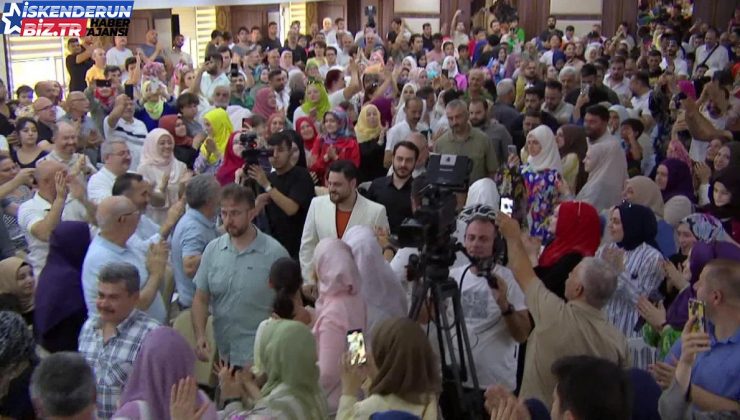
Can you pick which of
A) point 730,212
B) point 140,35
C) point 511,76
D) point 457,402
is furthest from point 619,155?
point 140,35

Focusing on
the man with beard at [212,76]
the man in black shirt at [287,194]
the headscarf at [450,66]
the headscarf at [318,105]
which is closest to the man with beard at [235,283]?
the man in black shirt at [287,194]

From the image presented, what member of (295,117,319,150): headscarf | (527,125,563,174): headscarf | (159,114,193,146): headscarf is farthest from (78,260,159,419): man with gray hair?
(295,117,319,150): headscarf

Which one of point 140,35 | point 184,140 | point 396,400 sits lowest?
point 396,400

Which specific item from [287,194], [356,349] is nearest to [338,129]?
[287,194]

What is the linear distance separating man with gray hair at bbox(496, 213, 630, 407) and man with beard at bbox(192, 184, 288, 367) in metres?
1.30

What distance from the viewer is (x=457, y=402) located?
3.54 m

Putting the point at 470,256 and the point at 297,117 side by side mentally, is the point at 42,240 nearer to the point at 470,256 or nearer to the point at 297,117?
the point at 470,256

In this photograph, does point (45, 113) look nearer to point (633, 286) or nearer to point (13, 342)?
point (13, 342)

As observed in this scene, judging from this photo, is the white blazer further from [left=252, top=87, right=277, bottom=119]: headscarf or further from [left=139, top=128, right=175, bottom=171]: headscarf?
[left=252, top=87, right=277, bottom=119]: headscarf

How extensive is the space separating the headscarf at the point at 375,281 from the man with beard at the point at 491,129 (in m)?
3.19

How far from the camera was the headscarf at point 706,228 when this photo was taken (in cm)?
430

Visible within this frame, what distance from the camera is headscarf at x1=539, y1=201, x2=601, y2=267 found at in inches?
173

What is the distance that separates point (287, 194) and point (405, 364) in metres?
2.73

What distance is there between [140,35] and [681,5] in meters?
10.6
